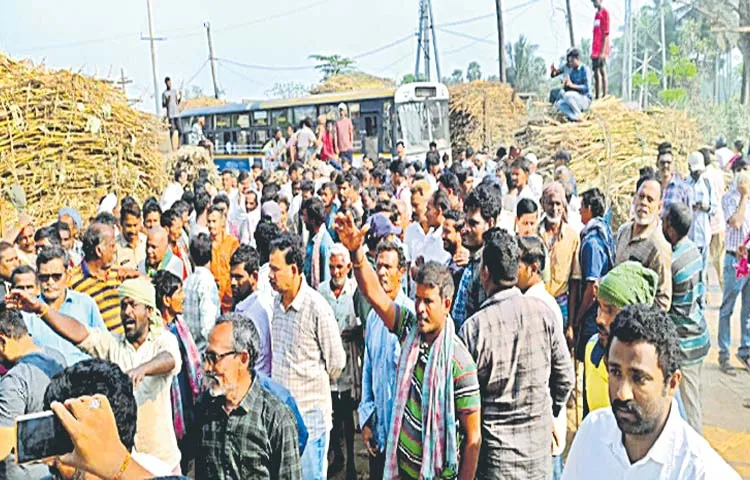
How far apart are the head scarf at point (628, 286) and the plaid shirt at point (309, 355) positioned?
1.62 m

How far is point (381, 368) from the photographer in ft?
13.4

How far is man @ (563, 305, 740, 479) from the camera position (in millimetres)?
2295

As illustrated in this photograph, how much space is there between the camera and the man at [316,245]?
21.2 feet

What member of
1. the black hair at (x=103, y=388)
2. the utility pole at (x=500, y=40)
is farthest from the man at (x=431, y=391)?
the utility pole at (x=500, y=40)

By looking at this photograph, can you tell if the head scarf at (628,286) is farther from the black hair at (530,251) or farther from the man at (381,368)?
the man at (381,368)

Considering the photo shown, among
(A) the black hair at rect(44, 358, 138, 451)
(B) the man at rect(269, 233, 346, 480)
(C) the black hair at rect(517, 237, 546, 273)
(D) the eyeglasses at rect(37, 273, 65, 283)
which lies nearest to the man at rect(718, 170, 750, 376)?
(C) the black hair at rect(517, 237, 546, 273)

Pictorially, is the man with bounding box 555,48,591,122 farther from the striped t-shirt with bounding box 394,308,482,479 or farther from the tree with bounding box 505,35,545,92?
the tree with bounding box 505,35,545,92

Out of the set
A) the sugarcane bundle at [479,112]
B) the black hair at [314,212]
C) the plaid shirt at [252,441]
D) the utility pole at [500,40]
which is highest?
the utility pole at [500,40]

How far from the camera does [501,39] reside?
88.5 feet

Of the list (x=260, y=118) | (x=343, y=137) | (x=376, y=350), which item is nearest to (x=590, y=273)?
(x=376, y=350)

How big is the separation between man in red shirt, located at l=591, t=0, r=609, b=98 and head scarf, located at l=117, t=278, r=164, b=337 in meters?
11.0

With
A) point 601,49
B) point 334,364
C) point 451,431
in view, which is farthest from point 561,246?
point 601,49

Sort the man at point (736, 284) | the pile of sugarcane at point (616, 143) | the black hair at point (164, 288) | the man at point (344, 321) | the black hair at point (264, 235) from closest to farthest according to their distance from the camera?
the black hair at point (164, 288), the man at point (344, 321), the black hair at point (264, 235), the man at point (736, 284), the pile of sugarcane at point (616, 143)

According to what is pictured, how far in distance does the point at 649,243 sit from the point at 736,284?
3210 millimetres
